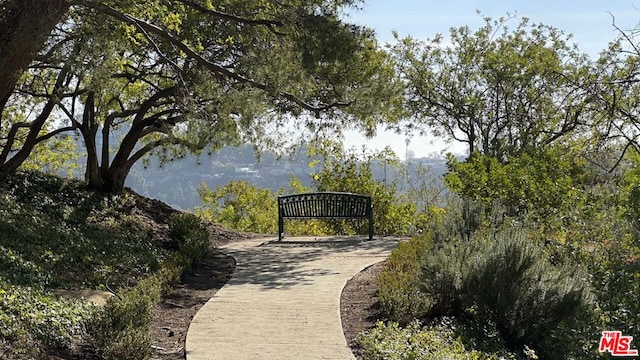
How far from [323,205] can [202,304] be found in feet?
20.0

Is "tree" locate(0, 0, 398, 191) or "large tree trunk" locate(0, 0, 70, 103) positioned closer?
"large tree trunk" locate(0, 0, 70, 103)

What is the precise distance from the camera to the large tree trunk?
6.90m

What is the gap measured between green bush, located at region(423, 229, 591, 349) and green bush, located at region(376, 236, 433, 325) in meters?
0.19

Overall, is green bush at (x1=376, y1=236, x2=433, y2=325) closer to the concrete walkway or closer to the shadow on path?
the concrete walkway

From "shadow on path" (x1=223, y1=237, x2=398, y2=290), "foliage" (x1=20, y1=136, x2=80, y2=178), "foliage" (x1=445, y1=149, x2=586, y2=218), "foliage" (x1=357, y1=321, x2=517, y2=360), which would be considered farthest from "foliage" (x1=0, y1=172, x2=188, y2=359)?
"foliage" (x1=20, y1=136, x2=80, y2=178)

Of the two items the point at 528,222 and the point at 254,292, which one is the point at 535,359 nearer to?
the point at 528,222

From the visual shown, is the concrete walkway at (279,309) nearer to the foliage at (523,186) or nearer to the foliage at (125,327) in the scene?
the foliage at (125,327)

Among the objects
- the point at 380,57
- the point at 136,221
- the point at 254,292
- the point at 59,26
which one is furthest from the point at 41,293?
the point at 380,57

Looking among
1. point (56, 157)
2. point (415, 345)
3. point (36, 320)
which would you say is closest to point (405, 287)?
point (415, 345)

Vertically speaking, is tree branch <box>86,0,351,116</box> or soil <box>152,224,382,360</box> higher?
tree branch <box>86,0,351,116</box>

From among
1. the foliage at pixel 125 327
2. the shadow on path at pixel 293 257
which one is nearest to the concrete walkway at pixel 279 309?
the shadow on path at pixel 293 257

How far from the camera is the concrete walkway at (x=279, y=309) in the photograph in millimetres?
5086

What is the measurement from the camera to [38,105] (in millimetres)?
14344

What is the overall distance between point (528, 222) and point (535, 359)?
2.67 metres
